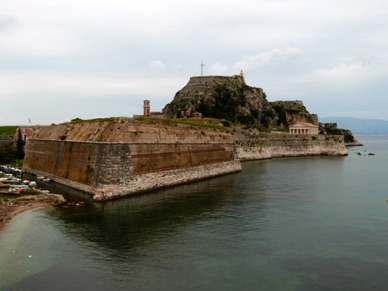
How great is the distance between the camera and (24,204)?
A: 1094 inches

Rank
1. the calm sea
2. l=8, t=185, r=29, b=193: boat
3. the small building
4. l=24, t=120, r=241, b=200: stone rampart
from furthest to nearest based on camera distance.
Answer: the small building, l=8, t=185, r=29, b=193: boat, l=24, t=120, r=241, b=200: stone rampart, the calm sea

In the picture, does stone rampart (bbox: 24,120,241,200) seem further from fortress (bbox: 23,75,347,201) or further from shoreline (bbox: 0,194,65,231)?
shoreline (bbox: 0,194,65,231)

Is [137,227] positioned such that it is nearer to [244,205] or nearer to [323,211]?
[244,205]

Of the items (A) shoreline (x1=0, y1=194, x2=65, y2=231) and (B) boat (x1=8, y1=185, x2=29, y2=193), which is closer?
(A) shoreline (x1=0, y1=194, x2=65, y2=231)

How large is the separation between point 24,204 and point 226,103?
72.5 metres

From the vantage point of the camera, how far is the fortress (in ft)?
100

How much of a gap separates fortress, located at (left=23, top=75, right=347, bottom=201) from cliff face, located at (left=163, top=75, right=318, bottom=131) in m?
38.3

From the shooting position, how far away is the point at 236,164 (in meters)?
51.8

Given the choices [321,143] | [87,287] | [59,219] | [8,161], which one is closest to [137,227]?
[59,219]

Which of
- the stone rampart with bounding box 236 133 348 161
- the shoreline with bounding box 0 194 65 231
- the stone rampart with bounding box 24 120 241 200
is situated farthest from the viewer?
the stone rampart with bounding box 236 133 348 161

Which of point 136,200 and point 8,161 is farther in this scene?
point 8,161

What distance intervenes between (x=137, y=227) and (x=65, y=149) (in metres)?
18.3

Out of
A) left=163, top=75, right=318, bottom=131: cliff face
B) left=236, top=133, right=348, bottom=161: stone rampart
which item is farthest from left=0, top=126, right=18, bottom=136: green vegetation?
left=236, top=133, right=348, bottom=161: stone rampart

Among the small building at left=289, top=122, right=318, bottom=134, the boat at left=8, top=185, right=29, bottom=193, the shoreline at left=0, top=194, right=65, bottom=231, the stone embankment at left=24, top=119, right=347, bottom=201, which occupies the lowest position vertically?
the shoreline at left=0, top=194, right=65, bottom=231
